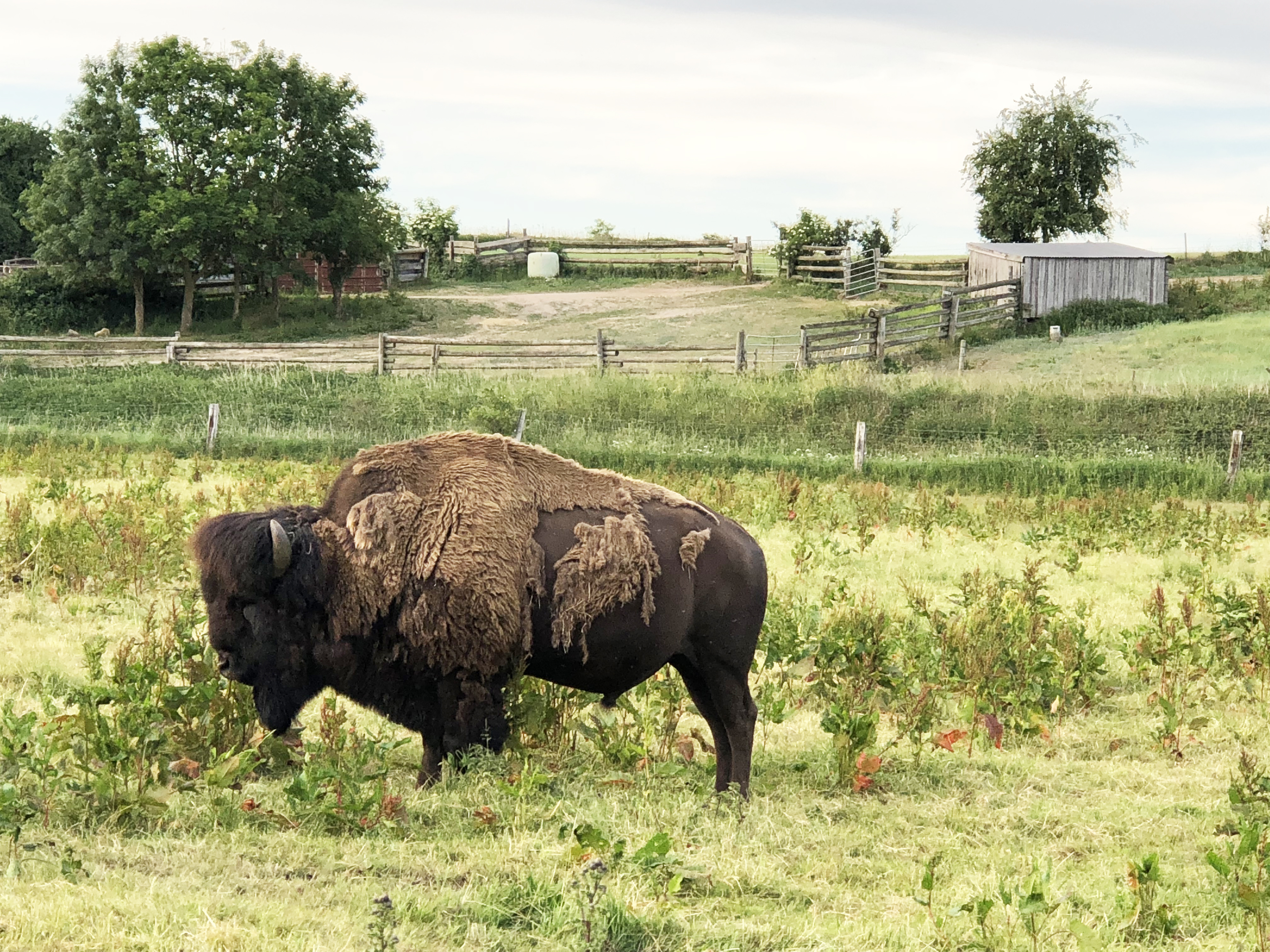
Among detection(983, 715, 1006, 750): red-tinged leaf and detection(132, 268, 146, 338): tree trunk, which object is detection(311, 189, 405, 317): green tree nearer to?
detection(132, 268, 146, 338): tree trunk

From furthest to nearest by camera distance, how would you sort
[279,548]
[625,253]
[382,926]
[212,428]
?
[625,253] < [212,428] < [279,548] < [382,926]

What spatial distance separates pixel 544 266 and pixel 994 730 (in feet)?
186

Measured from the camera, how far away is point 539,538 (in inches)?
275

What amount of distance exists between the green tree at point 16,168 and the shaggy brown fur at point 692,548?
57.1 m

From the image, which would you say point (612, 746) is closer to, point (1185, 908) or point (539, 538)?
point (539, 538)

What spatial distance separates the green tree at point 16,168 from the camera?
5700cm

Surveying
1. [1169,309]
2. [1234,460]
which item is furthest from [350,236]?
[1234,460]

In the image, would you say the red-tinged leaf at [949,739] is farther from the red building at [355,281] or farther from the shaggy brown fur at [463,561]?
the red building at [355,281]

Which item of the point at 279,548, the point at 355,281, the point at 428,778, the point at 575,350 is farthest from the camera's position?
the point at 355,281

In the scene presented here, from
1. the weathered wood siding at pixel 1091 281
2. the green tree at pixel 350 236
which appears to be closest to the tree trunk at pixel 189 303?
the green tree at pixel 350 236

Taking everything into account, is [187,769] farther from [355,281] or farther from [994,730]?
[355,281]

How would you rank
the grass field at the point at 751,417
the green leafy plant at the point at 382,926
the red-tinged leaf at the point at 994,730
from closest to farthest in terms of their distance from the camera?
the green leafy plant at the point at 382,926 → the red-tinged leaf at the point at 994,730 → the grass field at the point at 751,417

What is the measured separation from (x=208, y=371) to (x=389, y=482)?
3015cm

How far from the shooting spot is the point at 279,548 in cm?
652
